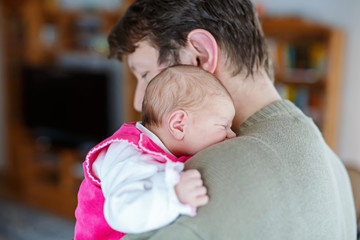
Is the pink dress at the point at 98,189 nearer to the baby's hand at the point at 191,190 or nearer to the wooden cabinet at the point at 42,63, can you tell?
the baby's hand at the point at 191,190

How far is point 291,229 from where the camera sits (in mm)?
715

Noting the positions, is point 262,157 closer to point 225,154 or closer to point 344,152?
point 225,154

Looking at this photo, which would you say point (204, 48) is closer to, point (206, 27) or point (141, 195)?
point (206, 27)

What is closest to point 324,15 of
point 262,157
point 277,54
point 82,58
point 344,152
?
point 277,54

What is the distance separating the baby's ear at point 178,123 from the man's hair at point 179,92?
0.04 ft

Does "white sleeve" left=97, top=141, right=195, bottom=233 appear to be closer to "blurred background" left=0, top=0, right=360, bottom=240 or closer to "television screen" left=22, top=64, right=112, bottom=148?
"blurred background" left=0, top=0, right=360, bottom=240

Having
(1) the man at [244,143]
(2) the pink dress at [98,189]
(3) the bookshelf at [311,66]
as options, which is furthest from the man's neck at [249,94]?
(3) the bookshelf at [311,66]

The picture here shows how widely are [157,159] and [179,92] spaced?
15 centimetres

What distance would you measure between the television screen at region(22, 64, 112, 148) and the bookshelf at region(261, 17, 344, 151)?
1.57 meters

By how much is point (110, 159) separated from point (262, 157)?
281 mm

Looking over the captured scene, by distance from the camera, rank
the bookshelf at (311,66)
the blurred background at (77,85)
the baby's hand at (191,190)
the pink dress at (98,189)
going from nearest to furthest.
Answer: the baby's hand at (191,190)
the pink dress at (98,189)
the bookshelf at (311,66)
the blurred background at (77,85)

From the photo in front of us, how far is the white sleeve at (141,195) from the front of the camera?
0.67 m

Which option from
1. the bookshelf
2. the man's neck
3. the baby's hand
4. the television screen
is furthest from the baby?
the television screen

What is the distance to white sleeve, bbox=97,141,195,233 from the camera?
671mm
